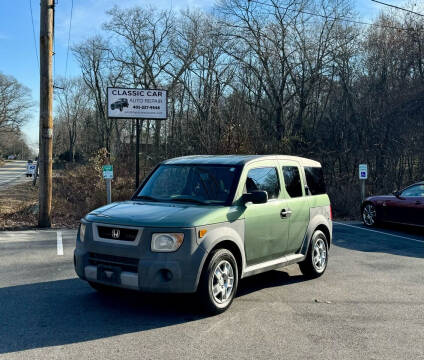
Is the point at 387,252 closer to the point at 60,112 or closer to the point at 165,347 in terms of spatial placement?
the point at 165,347

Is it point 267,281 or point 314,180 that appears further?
point 314,180

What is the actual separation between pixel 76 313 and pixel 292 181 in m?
3.57

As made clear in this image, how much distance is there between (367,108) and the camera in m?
21.4

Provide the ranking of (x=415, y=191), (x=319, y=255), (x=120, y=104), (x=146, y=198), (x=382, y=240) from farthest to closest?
(x=120, y=104) → (x=415, y=191) → (x=382, y=240) → (x=319, y=255) → (x=146, y=198)

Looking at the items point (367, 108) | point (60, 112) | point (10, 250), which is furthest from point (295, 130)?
point (60, 112)

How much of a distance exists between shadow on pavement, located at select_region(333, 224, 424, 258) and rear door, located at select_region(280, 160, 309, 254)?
11.9 feet

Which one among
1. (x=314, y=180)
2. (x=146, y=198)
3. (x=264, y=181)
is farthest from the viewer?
(x=314, y=180)

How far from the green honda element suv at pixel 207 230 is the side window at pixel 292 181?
0.05 feet

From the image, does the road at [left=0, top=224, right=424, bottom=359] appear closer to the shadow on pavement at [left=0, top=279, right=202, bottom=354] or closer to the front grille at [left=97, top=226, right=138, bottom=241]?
the shadow on pavement at [left=0, top=279, right=202, bottom=354]

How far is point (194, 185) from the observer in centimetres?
604

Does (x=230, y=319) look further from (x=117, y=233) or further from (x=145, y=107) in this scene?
(x=145, y=107)

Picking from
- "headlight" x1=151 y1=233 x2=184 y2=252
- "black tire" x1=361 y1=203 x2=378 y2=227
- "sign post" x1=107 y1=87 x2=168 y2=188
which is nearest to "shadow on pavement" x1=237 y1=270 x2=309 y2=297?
"headlight" x1=151 y1=233 x2=184 y2=252

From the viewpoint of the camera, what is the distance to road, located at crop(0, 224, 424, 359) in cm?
425

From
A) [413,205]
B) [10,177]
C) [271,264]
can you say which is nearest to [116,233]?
[271,264]
